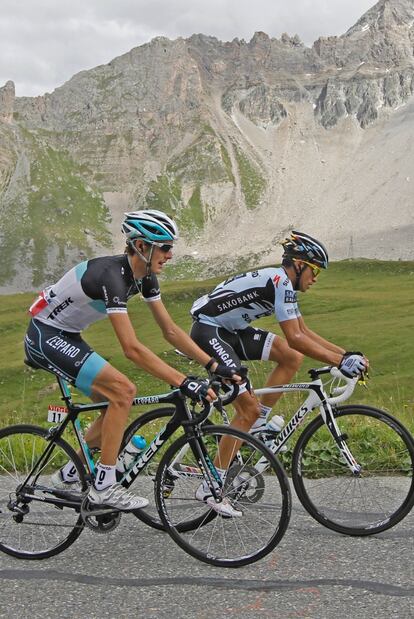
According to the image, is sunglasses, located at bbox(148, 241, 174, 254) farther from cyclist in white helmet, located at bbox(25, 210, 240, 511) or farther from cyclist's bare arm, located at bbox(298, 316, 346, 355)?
cyclist's bare arm, located at bbox(298, 316, 346, 355)

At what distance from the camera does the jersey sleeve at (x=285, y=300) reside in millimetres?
7160

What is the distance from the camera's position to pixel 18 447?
646 cm

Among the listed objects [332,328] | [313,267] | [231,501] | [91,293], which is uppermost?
[91,293]

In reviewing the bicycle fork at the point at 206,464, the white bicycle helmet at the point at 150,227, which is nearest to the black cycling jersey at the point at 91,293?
the white bicycle helmet at the point at 150,227

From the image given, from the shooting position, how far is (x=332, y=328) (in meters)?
80.4

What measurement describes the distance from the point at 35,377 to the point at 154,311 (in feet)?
211

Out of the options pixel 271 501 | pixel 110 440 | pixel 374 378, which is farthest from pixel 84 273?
pixel 374 378

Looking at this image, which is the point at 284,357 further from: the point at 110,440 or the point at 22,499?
the point at 22,499

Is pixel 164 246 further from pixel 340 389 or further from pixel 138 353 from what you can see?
pixel 340 389

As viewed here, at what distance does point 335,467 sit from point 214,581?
2.15 meters

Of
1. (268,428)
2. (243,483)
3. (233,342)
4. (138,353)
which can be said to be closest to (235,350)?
(233,342)

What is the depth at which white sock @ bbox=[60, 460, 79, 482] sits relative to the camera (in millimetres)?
6195

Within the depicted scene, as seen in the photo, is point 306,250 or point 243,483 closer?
point 243,483

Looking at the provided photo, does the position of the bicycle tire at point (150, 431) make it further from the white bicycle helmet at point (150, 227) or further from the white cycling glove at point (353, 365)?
the white bicycle helmet at point (150, 227)
